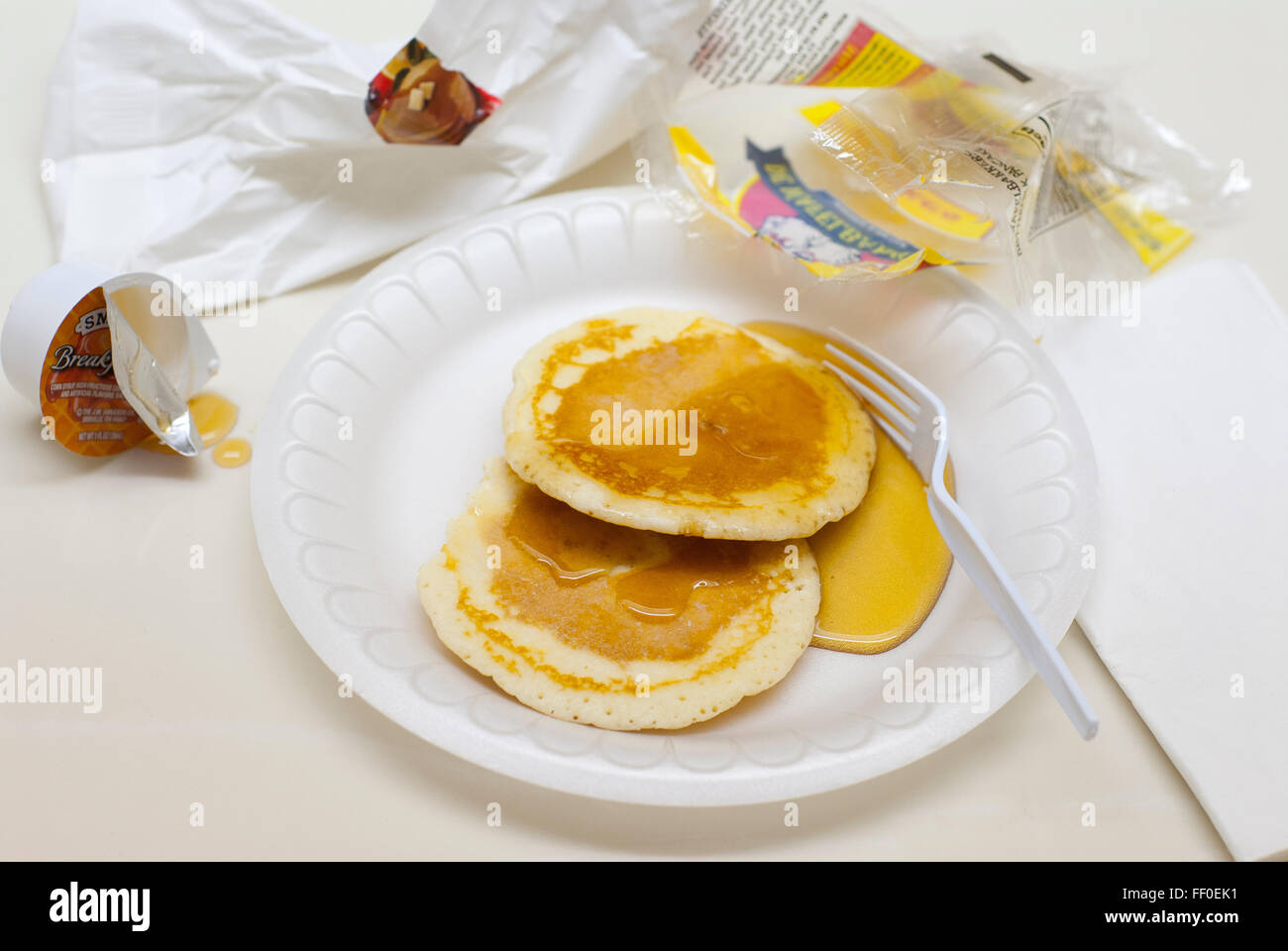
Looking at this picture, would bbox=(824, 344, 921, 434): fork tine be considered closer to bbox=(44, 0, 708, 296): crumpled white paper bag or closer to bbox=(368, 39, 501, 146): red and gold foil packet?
bbox=(44, 0, 708, 296): crumpled white paper bag

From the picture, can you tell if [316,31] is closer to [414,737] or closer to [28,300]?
[28,300]

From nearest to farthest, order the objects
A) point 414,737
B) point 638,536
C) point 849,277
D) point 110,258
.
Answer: point 414,737
point 638,536
point 849,277
point 110,258

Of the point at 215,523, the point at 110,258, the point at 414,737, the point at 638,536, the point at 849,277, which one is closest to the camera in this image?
the point at 414,737

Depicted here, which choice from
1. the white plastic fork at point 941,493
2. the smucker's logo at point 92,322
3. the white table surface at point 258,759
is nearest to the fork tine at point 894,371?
the white plastic fork at point 941,493

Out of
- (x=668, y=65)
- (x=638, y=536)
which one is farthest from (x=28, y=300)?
(x=668, y=65)

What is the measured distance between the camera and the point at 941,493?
1.63 meters

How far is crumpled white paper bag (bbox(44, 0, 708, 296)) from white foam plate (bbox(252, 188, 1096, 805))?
8.4 inches

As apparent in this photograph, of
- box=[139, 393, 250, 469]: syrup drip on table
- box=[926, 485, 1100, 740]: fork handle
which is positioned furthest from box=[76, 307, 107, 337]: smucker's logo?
box=[926, 485, 1100, 740]: fork handle

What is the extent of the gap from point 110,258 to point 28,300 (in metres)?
0.47

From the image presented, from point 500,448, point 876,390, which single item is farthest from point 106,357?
point 876,390

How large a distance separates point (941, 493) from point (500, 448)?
33.2 inches

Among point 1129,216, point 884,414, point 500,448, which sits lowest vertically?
point 500,448

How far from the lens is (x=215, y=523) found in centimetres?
184
